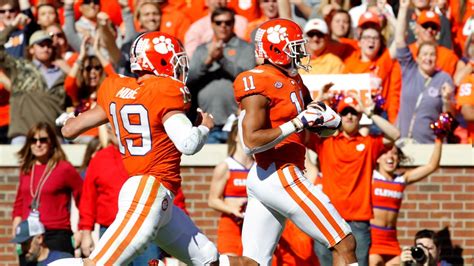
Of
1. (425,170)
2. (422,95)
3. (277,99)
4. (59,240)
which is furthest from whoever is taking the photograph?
(422,95)

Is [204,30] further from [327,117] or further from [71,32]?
[327,117]

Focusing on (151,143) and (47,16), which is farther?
(47,16)

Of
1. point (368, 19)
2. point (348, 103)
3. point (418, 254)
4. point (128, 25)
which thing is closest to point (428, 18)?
point (368, 19)

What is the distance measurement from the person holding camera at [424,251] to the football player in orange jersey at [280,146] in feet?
8.22

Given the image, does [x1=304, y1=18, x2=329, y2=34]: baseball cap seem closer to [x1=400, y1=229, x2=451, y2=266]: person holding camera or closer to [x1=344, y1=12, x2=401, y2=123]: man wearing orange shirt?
[x1=344, y1=12, x2=401, y2=123]: man wearing orange shirt

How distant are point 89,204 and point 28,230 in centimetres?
66

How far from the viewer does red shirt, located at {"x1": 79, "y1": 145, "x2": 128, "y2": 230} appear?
1185cm

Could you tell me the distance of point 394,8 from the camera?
1430 cm

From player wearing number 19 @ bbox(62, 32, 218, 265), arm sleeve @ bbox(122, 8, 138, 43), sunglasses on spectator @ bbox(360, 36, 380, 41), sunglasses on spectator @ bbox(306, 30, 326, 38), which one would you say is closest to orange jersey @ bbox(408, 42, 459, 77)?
sunglasses on spectator @ bbox(360, 36, 380, 41)

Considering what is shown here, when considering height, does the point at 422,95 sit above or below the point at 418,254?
above

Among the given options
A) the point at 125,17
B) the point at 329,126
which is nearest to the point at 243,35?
A: the point at 125,17

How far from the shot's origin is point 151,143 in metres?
9.11

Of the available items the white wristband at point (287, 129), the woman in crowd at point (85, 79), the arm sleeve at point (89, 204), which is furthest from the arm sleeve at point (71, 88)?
the white wristband at point (287, 129)

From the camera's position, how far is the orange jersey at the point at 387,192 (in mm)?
12578
